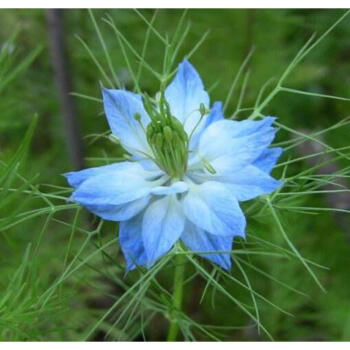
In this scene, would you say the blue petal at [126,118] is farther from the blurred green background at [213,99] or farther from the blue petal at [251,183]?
the blurred green background at [213,99]

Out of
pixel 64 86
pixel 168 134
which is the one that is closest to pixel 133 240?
pixel 168 134

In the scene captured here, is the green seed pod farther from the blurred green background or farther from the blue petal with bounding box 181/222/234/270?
the blurred green background

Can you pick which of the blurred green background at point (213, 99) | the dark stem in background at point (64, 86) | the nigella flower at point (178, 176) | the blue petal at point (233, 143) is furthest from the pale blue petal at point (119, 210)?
the dark stem in background at point (64, 86)

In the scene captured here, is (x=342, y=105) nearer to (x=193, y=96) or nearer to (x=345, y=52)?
(x=345, y=52)

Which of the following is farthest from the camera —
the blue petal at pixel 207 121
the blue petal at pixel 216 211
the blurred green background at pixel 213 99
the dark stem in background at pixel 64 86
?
the dark stem in background at pixel 64 86

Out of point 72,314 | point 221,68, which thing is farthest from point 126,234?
point 221,68

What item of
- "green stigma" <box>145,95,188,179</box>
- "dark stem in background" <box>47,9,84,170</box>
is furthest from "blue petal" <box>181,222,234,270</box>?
"dark stem in background" <box>47,9,84,170</box>
